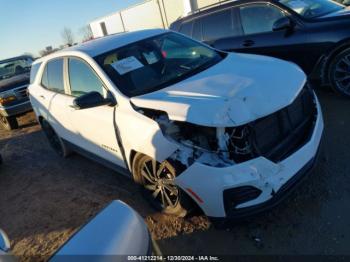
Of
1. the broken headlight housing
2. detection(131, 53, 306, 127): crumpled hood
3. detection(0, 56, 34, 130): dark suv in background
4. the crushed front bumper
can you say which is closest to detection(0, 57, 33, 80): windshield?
detection(0, 56, 34, 130): dark suv in background

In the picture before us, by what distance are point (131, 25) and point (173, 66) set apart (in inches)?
1218

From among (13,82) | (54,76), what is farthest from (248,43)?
(13,82)

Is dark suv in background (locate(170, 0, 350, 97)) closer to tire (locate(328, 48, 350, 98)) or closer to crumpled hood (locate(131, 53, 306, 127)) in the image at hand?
tire (locate(328, 48, 350, 98))

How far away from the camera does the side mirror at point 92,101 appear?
357cm

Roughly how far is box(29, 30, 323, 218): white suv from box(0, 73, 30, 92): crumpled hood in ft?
16.2

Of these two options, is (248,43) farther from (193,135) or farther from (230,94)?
(193,135)

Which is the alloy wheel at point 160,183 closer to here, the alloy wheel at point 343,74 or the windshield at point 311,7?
the alloy wheel at point 343,74

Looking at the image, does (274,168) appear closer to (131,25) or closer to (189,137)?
(189,137)

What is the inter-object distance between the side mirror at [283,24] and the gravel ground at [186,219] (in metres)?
1.30

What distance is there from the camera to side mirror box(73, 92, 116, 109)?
3572mm

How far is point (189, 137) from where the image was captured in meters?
3.02

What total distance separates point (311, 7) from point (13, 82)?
7295mm

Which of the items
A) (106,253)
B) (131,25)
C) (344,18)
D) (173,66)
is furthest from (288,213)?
(131,25)

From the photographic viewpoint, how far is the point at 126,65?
3865 mm
